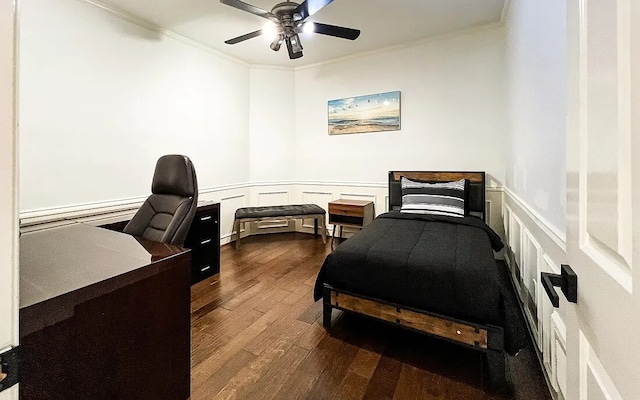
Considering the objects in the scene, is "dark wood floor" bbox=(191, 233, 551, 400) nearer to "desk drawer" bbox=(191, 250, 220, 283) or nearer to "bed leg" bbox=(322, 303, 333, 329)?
"bed leg" bbox=(322, 303, 333, 329)

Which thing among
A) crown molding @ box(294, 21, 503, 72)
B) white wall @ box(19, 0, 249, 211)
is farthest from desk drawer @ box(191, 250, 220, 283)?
crown molding @ box(294, 21, 503, 72)

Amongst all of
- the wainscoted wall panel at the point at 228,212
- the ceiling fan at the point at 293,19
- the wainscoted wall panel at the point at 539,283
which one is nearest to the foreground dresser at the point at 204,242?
the wainscoted wall panel at the point at 228,212

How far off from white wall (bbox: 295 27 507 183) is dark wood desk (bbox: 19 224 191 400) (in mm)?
3483

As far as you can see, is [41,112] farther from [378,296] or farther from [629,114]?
[629,114]

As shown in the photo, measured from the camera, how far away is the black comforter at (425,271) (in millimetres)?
1690

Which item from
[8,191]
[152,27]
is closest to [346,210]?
[152,27]

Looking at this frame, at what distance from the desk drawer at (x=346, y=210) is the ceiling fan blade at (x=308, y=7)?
2284mm

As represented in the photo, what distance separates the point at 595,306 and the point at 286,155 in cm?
467

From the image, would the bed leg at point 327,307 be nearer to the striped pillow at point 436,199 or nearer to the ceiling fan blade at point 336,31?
the striped pillow at point 436,199

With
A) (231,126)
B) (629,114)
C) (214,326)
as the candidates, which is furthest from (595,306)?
(231,126)

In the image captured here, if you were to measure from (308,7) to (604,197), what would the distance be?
2.50 metres

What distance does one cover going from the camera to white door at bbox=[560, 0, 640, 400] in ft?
1.54

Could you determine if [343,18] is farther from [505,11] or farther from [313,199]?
[313,199]

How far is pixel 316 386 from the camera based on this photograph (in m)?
1.63
